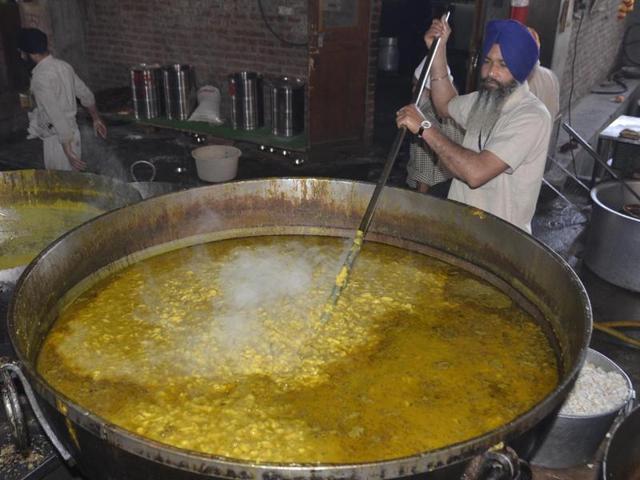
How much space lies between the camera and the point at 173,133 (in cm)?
945

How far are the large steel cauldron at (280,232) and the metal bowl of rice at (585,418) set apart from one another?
79 centimetres

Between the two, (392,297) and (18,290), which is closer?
(18,290)

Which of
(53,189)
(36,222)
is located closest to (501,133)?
(53,189)

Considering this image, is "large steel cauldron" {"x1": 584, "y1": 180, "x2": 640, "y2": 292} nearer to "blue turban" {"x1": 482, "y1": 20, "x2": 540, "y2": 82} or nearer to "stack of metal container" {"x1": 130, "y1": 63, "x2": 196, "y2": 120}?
"blue turban" {"x1": 482, "y1": 20, "x2": 540, "y2": 82}

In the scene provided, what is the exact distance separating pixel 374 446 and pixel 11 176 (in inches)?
134

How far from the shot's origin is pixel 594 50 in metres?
10.2

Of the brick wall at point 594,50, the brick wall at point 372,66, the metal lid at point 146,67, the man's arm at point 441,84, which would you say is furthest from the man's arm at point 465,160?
the metal lid at point 146,67

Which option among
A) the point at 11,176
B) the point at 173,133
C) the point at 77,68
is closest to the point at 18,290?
the point at 11,176

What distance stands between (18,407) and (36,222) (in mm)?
2334

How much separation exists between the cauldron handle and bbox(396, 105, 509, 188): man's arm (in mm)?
2117

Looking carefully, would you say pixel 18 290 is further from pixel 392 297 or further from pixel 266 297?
pixel 392 297

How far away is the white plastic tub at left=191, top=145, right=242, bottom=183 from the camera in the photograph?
6.75m

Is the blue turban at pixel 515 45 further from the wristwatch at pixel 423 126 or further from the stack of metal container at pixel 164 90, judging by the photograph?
the stack of metal container at pixel 164 90

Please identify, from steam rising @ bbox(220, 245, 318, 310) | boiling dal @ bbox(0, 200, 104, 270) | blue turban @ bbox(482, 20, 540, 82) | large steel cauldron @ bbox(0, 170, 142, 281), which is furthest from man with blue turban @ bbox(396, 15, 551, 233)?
boiling dal @ bbox(0, 200, 104, 270)
